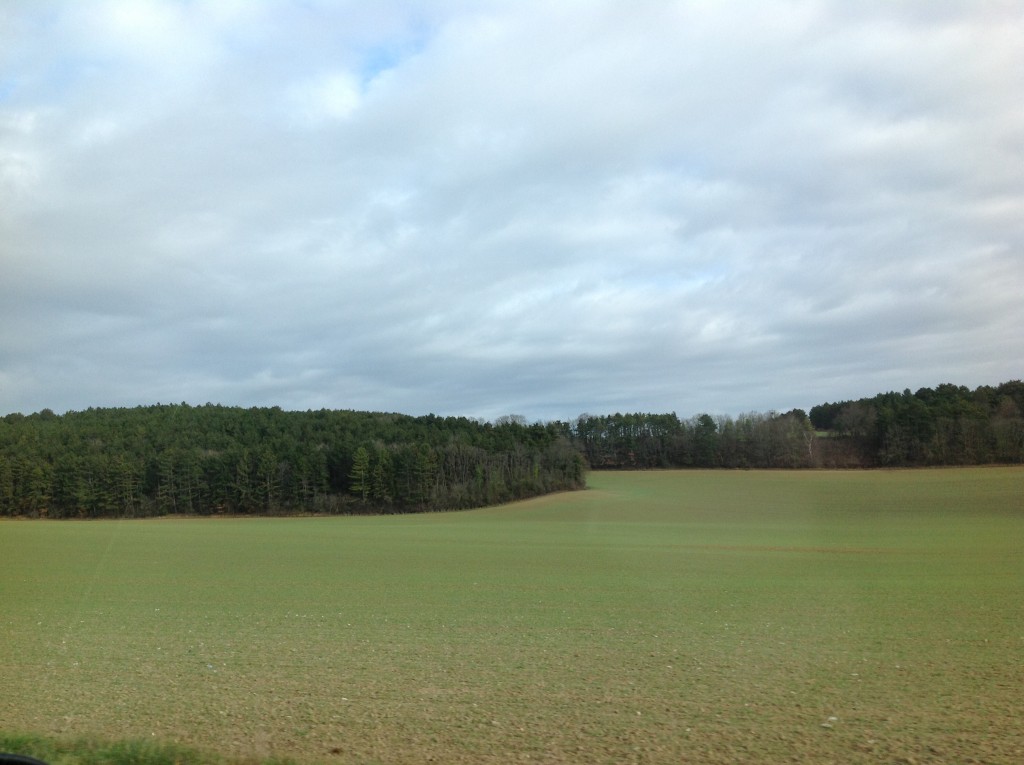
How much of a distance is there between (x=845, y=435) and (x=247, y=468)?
7396 cm

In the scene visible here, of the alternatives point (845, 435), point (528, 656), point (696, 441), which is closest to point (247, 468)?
point (696, 441)

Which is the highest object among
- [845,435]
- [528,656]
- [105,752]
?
[845,435]

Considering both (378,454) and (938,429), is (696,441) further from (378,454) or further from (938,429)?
(378,454)

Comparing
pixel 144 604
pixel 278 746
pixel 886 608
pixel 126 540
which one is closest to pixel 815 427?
pixel 126 540

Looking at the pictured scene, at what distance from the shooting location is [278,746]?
26.5 feet

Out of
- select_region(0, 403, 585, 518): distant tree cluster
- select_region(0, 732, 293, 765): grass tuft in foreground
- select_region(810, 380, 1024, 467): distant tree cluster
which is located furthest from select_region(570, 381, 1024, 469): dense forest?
select_region(0, 732, 293, 765): grass tuft in foreground

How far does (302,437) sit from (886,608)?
99.6 meters

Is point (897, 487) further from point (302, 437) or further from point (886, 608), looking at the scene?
point (302, 437)

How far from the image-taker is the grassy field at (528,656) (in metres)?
8.49

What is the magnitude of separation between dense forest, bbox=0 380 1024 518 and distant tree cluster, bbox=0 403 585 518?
0.17 m

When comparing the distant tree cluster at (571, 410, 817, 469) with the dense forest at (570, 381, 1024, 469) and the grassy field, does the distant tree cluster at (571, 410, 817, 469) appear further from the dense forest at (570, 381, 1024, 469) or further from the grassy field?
the grassy field

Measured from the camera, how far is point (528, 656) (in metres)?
13.3

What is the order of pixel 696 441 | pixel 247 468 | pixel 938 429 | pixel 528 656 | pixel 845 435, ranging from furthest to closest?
1. pixel 696 441
2. pixel 845 435
3. pixel 247 468
4. pixel 938 429
5. pixel 528 656

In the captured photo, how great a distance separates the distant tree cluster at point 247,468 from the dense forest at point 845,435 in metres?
17.9
